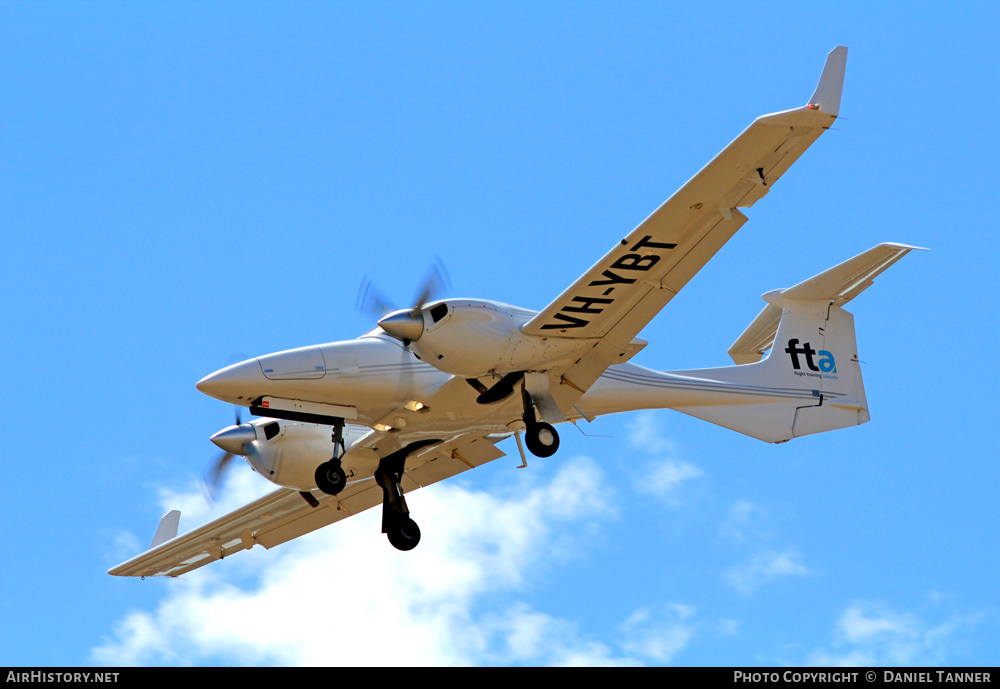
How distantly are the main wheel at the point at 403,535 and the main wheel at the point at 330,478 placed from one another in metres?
2.00

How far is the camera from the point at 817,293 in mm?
22125

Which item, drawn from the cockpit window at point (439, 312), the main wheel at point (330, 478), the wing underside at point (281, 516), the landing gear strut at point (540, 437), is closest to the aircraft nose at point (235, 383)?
the main wheel at point (330, 478)

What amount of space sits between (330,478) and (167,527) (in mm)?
9355

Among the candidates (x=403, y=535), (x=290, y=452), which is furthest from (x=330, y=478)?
(x=290, y=452)

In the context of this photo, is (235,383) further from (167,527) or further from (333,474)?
(167,527)

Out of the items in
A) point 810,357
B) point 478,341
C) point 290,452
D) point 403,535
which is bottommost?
point 403,535

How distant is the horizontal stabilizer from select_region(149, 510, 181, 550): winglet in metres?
12.7

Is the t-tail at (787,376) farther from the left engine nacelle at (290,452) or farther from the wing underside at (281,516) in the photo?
the left engine nacelle at (290,452)

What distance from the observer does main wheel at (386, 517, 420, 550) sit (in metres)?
19.4

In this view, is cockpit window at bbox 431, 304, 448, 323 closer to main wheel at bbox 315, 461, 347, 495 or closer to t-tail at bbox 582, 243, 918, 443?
main wheel at bbox 315, 461, 347, 495

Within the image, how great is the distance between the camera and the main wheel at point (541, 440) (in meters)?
16.9

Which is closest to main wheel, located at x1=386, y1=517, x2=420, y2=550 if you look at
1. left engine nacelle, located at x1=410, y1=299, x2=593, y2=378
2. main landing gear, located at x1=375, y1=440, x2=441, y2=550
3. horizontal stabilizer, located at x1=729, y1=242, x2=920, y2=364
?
main landing gear, located at x1=375, y1=440, x2=441, y2=550
